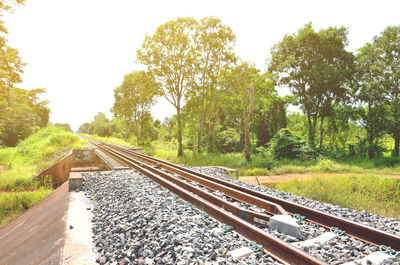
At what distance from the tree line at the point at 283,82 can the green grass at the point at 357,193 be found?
818 centimetres

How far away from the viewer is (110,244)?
3184mm

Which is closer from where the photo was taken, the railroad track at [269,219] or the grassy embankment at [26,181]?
the railroad track at [269,219]

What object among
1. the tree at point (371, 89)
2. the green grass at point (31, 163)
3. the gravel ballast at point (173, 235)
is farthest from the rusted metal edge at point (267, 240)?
the tree at point (371, 89)

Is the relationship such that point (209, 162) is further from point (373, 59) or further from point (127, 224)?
point (373, 59)

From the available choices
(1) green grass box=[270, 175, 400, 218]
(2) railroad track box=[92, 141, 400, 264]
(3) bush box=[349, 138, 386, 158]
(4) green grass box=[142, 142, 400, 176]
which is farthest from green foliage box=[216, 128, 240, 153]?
(2) railroad track box=[92, 141, 400, 264]

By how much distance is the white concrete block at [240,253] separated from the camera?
2.54m

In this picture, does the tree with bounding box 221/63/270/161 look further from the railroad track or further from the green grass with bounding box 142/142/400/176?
the railroad track

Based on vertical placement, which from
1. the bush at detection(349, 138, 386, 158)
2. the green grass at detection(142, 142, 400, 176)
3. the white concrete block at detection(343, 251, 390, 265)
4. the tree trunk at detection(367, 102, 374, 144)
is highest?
the tree trunk at detection(367, 102, 374, 144)

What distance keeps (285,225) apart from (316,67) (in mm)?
19521

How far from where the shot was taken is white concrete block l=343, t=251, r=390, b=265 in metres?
2.46

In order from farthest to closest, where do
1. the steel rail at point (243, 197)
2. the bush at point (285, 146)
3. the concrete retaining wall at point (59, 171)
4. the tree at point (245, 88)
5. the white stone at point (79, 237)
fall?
the bush at point (285, 146) < the tree at point (245, 88) < the concrete retaining wall at point (59, 171) < the steel rail at point (243, 197) < the white stone at point (79, 237)

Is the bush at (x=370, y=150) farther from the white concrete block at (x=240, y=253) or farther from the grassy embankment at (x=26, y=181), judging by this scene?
the grassy embankment at (x=26, y=181)

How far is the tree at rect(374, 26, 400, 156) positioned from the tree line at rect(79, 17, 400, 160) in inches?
2.3

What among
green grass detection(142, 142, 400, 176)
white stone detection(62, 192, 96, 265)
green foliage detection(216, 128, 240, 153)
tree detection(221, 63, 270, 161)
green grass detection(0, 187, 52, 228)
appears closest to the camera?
white stone detection(62, 192, 96, 265)
